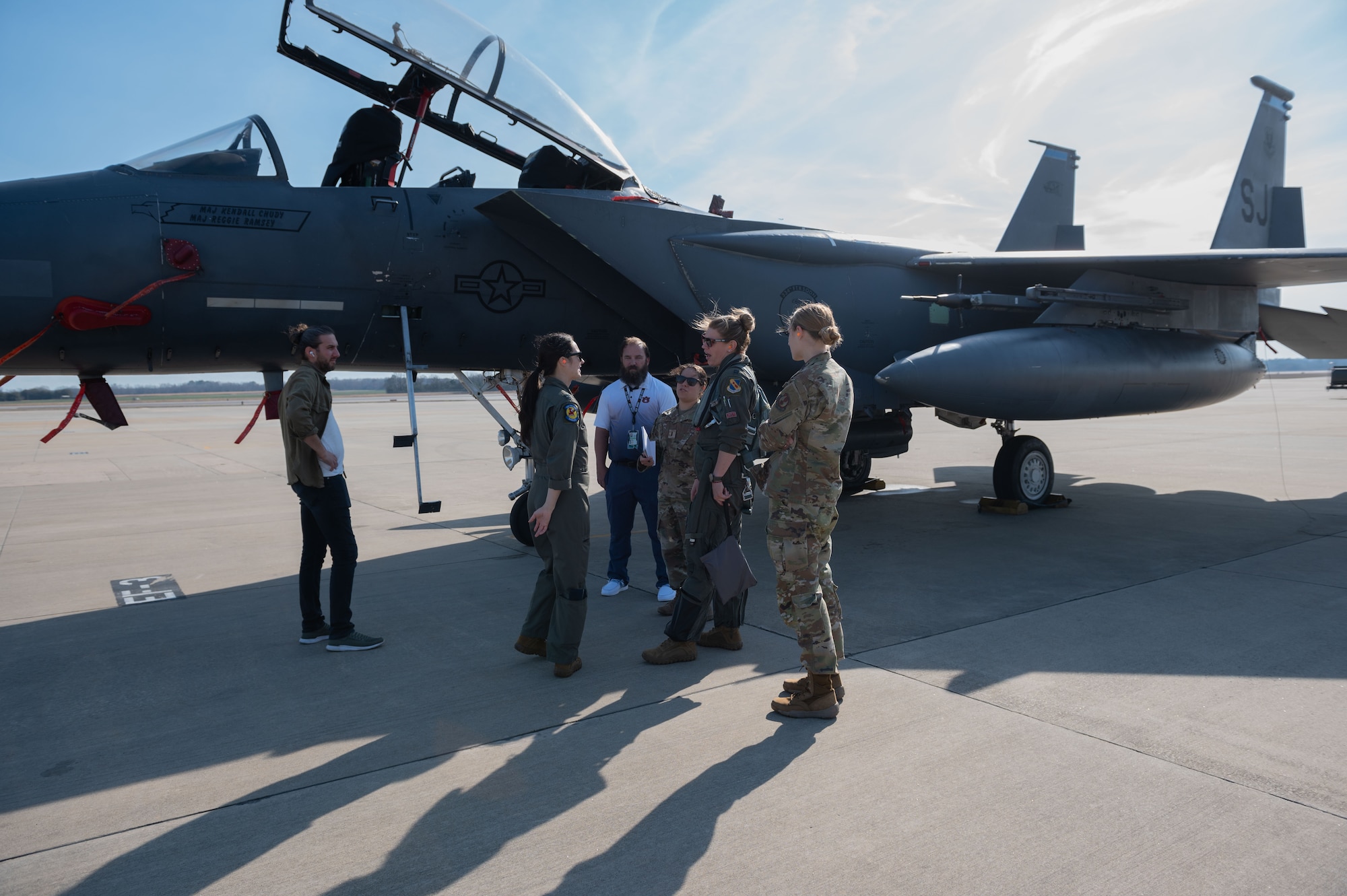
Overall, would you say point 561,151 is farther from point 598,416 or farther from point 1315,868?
point 1315,868

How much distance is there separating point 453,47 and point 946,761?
624cm

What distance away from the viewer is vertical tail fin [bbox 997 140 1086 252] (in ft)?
41.3

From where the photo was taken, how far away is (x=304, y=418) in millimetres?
4293

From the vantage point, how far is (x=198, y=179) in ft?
19.6

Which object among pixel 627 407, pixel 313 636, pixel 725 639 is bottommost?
pixel 725 639

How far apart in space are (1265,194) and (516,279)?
35.1 ft

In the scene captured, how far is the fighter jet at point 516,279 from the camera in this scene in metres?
5.67

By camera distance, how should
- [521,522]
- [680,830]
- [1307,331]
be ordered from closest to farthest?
[680,830], [521,522], [1307,331]

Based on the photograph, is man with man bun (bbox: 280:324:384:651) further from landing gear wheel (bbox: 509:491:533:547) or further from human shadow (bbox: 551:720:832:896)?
human shadow (bbox: 551:720:832:896)

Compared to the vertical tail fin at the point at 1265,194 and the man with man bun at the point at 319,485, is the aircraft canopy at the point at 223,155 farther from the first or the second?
the vertical tail fin at the point at 1265,194

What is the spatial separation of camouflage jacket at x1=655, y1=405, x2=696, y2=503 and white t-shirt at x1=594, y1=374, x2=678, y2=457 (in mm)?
272

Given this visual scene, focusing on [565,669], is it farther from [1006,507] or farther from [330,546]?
[1006,507]

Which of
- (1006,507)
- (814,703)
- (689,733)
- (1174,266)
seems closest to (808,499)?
(814,703)

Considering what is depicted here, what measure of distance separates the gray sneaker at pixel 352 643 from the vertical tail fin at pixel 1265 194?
38.3ft
